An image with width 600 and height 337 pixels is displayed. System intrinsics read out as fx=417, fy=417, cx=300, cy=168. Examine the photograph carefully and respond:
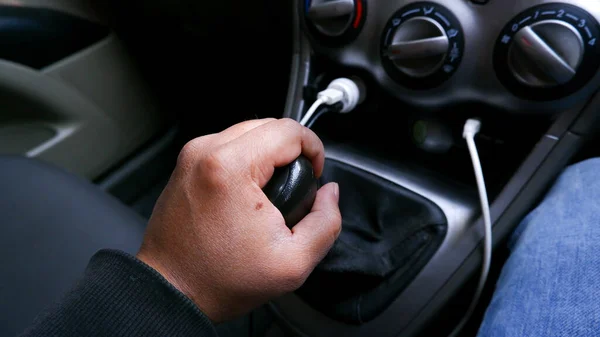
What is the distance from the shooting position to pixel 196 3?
868mm

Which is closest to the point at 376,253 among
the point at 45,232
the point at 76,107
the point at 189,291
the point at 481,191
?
the point at 481,191

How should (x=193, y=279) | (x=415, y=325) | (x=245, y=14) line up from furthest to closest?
(x=245, y=14) < (x=415, y=325) < (x=193, y=279)

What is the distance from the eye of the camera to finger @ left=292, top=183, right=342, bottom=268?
0.38 metres

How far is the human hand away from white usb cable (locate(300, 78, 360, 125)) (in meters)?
0.16

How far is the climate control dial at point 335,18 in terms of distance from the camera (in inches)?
19.9

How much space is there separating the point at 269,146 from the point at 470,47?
0.25m

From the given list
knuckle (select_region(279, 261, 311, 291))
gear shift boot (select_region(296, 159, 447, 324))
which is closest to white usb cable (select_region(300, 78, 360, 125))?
gear shift boot (select_region(296, 159, 447, 324))

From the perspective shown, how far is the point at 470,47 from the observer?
45 centimetres

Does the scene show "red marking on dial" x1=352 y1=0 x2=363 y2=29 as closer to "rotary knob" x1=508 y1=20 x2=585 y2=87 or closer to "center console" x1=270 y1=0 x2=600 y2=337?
"center console" x1=270 y1=0 x2=600 y2=337

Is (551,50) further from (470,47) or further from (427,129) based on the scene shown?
(427,129)

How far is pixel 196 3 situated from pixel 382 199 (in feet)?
1.95

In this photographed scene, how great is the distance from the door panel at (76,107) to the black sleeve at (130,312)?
28.1 inches

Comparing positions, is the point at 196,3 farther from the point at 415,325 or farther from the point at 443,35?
the point at 415,325

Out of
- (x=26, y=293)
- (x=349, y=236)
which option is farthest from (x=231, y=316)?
(x=26, y=293)
